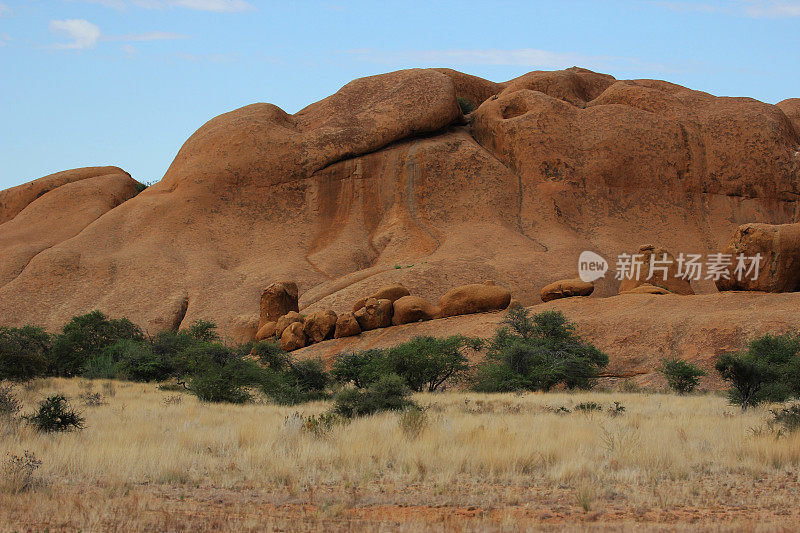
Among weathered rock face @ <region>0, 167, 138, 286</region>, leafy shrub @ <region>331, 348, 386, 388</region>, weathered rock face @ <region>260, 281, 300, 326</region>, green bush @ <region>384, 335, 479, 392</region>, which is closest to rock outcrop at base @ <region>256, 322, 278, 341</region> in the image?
weathered rock face @ <region>260, 281, 300, 326</region>

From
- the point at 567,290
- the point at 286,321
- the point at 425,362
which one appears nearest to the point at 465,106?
the point at 567,290

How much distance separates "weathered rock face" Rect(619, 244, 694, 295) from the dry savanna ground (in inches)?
913

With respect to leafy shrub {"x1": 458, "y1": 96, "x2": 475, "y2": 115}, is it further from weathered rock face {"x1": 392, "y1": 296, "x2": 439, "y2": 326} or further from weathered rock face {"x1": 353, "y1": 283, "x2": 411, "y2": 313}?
weathered rock face {"x1": 392, "y1": 296, "x2": 439, "y2": 326}

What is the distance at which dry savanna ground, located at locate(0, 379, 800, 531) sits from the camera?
255 inches

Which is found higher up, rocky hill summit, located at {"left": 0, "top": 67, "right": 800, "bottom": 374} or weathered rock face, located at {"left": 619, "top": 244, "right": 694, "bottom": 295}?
rocky hill summit, located at {"left": 0, "top": 67, "right": 800, "bottom": 374}

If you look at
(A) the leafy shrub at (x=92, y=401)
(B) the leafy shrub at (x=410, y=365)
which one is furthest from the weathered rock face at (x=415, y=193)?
(A) the leafy shrub at (x=92, y=401)

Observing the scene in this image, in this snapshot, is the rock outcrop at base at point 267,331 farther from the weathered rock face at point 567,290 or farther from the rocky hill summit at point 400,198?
the weathered rock face at point 567,290

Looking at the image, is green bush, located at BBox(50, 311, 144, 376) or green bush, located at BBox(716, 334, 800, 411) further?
green bush, located at BBox(50, 311, 144, 376)

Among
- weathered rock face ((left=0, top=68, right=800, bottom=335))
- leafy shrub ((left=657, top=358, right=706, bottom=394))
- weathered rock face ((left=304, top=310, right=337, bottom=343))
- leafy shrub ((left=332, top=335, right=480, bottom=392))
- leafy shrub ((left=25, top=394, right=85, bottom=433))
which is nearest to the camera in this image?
leafy shrub ((left=25, top=394, right=85, bottom=433))

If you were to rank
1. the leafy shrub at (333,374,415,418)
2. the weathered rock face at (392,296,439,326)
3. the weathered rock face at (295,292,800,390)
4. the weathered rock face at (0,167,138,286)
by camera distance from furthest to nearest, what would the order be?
the weathered rock face at (0,167,138,286) < the weathered rock face at (392,296,439,326) < the weathered rock face at (295,292,800,390) < the leafy shrub at (333,374,415,418)

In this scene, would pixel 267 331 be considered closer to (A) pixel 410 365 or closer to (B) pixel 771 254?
(A) pixel 410 365

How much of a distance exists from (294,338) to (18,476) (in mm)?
26444

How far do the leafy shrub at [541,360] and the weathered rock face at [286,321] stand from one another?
1068cm

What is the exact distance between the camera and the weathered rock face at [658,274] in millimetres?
35156
